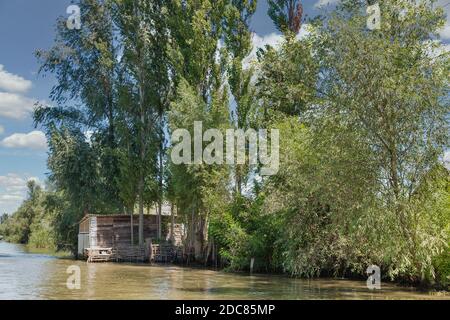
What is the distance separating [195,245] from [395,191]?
1680cm

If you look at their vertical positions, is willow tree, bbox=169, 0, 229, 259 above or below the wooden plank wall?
above

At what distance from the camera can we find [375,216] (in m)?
15.2

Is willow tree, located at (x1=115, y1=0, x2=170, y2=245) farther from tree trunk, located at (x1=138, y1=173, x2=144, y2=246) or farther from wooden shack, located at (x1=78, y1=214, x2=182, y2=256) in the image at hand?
wooden shack, located at (x1=78, y1=214, x2=182, y2=256)

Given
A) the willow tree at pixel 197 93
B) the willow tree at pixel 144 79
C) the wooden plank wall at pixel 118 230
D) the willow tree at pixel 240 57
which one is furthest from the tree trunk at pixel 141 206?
the willow tree at pixel 240 57

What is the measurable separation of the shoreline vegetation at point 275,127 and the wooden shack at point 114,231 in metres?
1.29

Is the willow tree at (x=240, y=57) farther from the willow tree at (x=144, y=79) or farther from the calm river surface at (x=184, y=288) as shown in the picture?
the calm river surface at (x=184, y=288)

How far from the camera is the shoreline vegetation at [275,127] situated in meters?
15.5

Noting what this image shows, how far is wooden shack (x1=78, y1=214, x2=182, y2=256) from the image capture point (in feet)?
108

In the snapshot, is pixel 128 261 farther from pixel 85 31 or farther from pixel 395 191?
pixel 395 191

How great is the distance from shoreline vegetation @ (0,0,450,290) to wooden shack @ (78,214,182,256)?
1.29 metres

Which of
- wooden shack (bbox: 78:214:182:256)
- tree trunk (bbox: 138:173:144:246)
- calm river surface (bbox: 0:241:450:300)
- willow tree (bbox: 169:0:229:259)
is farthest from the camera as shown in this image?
tree trunk (bbox: 138:173:144:246)

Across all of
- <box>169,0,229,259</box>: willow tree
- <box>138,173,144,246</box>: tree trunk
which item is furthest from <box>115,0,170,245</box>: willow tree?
<box>169,0,229,259</box>: willow tree

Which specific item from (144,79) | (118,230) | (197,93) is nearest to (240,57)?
(197,93)
